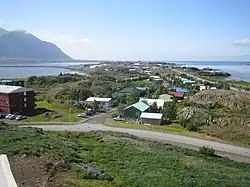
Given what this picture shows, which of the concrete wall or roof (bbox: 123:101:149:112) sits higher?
the concrete wall

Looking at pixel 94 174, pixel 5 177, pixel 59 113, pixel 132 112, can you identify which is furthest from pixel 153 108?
pixel 5 177

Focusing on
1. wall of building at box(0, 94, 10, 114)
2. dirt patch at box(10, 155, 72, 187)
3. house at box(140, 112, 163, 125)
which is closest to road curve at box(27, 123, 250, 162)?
house at box(140, 112, 163, 125)

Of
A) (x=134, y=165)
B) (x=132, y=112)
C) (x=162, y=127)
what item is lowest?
(x=162, y=127)

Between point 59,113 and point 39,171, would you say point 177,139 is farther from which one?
point 39,171

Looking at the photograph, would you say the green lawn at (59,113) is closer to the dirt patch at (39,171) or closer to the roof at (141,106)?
the roof at (141,106)

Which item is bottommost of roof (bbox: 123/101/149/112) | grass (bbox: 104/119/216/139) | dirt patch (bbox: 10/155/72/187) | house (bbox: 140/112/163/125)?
grass (bbox: 104/119/216/139)

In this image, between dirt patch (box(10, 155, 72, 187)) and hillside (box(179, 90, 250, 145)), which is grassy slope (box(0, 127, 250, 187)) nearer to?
dirt patch (box(10, 155, 72, 187))
